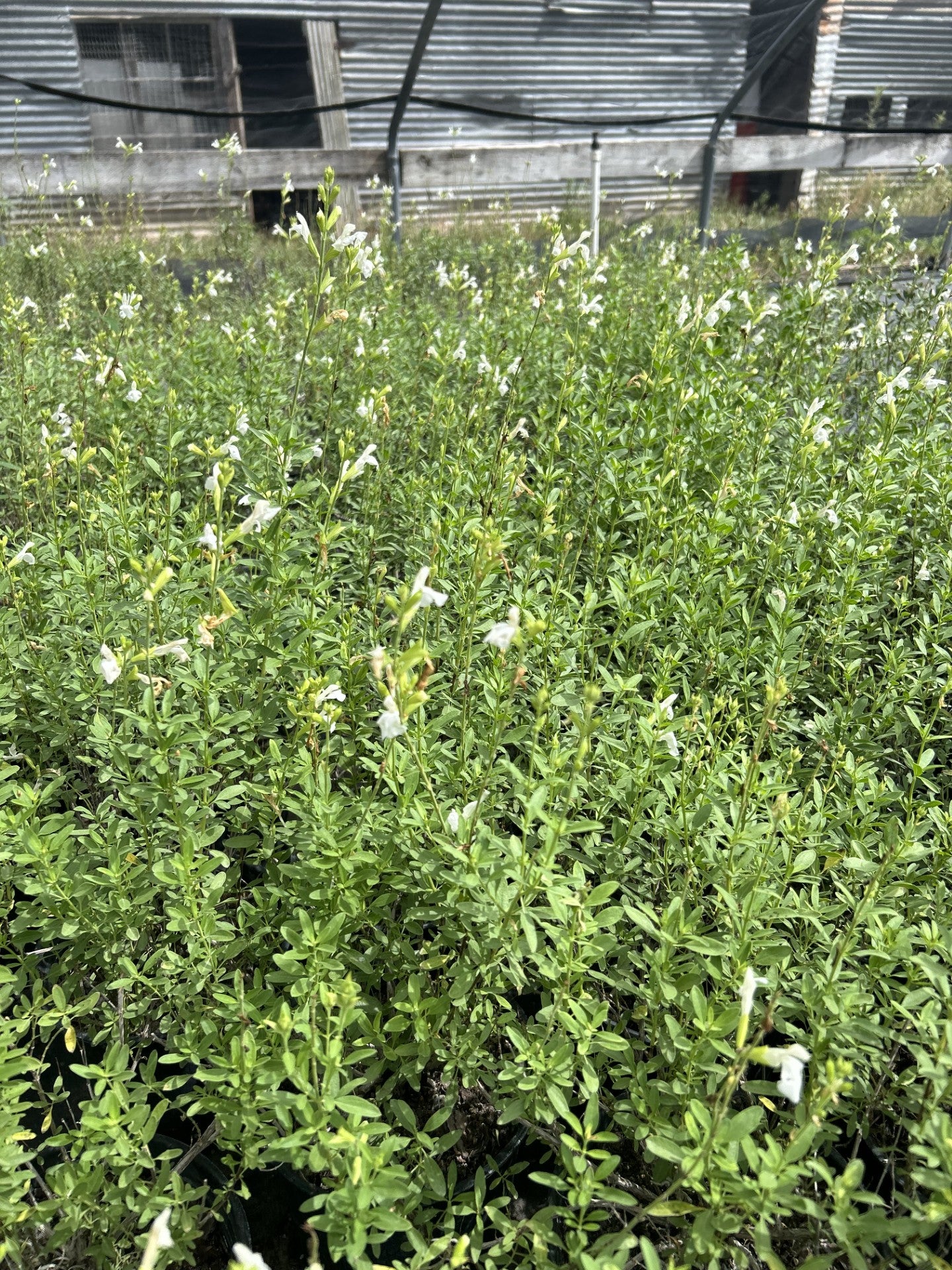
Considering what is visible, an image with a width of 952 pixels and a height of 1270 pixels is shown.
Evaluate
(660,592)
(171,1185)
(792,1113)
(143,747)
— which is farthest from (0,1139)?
(660,592)

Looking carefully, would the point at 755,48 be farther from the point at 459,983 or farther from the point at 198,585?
the point at 459,983

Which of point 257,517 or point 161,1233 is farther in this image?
point 257,517

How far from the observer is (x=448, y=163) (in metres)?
8.18

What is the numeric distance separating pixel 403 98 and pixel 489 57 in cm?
499

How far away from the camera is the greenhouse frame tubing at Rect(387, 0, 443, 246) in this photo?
7.11 m

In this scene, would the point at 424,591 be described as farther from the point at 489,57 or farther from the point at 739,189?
the point at 739,189

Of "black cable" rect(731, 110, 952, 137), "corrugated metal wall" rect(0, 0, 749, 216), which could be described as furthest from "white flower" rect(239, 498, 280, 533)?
"corrugated metal wall" rect(0, 0, 749, 216)

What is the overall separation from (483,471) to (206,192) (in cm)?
873

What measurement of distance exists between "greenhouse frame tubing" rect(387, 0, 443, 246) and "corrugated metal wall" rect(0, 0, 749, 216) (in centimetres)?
430

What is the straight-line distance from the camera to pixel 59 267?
623cm

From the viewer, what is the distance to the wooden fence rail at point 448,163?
7512 millimetres

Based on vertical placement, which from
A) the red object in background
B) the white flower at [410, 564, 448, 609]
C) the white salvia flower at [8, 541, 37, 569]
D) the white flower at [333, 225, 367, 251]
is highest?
the white flower at [333, 225, 367, 251]

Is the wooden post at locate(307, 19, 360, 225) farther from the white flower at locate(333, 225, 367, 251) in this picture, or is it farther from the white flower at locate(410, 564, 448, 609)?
the white flower at locate(410, 564, 448, 609)

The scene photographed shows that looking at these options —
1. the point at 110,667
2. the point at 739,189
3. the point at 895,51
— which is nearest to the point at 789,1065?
the point at 110,667
